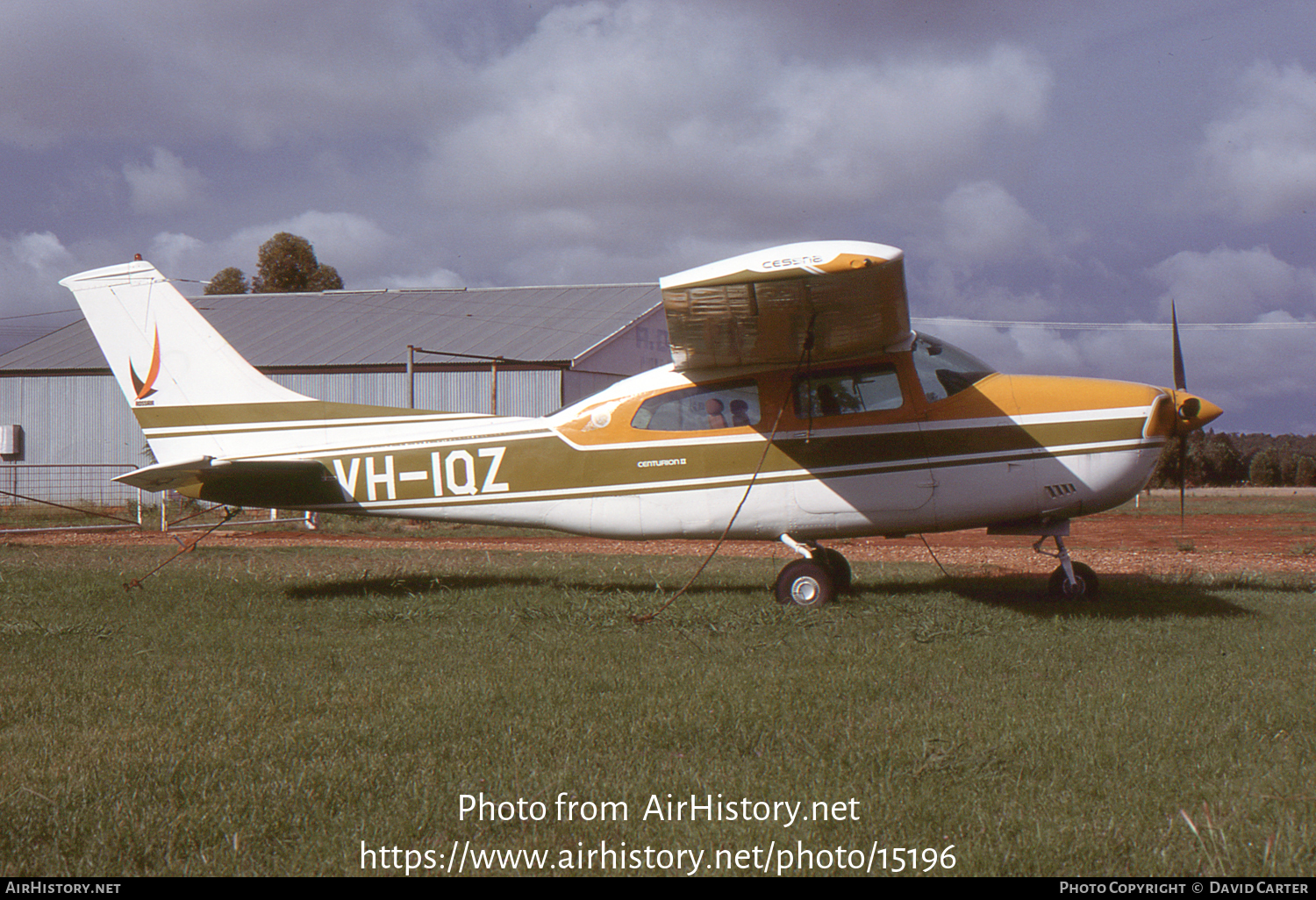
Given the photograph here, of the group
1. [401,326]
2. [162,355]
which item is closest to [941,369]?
[162,355]

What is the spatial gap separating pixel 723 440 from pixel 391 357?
20.9 metres

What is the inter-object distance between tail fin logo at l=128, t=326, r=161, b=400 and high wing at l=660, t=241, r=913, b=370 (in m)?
5.02

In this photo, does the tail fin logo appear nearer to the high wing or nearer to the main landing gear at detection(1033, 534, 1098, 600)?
the high wing

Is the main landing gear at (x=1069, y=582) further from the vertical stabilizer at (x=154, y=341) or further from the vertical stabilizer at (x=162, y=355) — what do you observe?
the vertical stabilizer at (x=154, y=341)

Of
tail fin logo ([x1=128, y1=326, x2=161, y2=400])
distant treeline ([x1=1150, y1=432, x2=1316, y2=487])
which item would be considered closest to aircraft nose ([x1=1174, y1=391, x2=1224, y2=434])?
tail fin logo ([x1=128, y1=326, x2=161, y2=400])

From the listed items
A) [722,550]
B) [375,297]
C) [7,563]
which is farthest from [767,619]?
[375,297]

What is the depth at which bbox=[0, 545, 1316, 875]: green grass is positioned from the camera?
306 centimetres

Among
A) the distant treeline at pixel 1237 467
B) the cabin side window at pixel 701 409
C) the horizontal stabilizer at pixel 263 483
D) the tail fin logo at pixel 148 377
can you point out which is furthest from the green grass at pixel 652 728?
the distant treeline at pixel 1237 467

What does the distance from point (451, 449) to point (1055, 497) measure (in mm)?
5557

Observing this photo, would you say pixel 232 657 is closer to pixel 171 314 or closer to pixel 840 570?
pixel 171 314

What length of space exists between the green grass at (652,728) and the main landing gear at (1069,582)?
33 centimetres

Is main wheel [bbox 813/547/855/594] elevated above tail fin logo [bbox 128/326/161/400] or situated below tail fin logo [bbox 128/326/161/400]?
below

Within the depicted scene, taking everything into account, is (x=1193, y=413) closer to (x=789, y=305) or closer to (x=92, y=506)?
(x=789, y=305)
